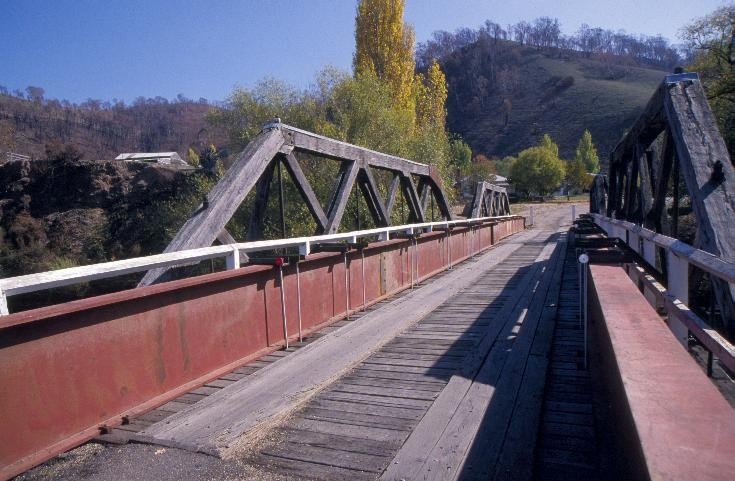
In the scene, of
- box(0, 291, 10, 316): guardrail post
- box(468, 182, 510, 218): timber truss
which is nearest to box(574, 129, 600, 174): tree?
box(468, 182, 510, 218): timber truss

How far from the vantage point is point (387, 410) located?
353 centimetres

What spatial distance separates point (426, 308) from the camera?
7031 millimetres

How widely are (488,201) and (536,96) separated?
144 meters

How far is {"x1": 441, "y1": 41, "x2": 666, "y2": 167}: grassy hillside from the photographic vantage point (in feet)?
395

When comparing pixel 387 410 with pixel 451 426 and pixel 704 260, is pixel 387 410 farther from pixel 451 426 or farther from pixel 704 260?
pixel 704 260

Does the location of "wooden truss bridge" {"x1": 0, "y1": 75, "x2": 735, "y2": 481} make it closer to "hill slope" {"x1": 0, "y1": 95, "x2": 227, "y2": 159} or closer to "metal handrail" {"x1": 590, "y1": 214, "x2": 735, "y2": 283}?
"metal handrail" {"x1": 590, "y1": 214, "x2": 735, "y2": 283}

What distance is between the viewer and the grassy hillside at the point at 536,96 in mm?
120250

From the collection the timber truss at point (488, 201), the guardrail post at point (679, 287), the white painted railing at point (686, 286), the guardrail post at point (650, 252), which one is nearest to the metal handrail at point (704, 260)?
the white painted railing at point (686, 286)

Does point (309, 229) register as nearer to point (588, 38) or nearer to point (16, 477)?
point (16, 477)

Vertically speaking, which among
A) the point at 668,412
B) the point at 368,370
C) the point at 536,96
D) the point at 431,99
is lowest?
the point at 368,370

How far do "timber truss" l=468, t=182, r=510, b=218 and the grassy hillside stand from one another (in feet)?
293

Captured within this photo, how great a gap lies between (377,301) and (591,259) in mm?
3603

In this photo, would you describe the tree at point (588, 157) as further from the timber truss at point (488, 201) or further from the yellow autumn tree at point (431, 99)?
the timber truss at point (488, 201)

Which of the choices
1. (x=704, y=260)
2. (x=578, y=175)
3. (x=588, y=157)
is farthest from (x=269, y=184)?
(x=588, y=157)
